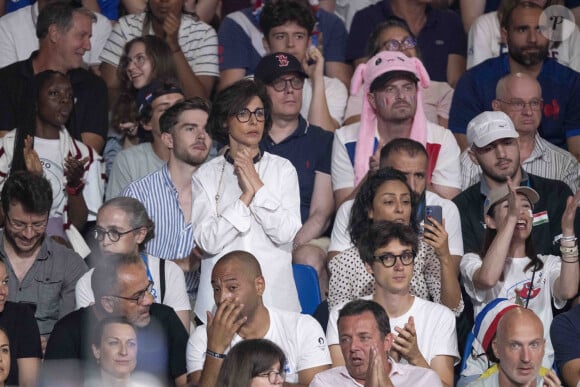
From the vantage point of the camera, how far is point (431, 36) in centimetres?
1026

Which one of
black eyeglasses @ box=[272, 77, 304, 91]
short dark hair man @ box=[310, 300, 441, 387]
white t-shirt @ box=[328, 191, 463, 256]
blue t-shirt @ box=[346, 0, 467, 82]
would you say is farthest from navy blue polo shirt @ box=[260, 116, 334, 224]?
short dark hair man @ box=[310, 300, 441, 387]

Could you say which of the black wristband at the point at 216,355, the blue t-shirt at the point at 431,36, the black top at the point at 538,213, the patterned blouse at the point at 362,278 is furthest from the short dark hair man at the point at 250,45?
the black wristband at the point at 216,355

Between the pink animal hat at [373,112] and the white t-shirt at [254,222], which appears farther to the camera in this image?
the pink animal hat at [373,112]

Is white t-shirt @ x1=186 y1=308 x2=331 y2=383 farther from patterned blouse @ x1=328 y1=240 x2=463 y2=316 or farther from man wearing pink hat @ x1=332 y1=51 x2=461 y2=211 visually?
man wearing pink hat @ x1=332 y1=51 x2=461 y2=211

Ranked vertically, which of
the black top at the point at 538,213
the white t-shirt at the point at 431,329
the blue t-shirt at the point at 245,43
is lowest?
the white t-shirt at the point at 431,329

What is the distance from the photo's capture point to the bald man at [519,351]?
665 centimetres

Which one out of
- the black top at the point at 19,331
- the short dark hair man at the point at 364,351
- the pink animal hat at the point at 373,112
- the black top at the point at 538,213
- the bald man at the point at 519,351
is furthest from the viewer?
the pink animal hat at the point at 373,112

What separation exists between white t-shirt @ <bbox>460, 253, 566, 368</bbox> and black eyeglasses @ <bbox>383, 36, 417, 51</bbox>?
7.21 ft

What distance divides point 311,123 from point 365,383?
3.38 metres

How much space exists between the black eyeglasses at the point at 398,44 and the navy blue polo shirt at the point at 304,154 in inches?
36.7

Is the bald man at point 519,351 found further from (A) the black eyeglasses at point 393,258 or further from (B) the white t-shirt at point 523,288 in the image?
(B) the white t-shirt at point 523,288

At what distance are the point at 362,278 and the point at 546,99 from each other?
2538 mm

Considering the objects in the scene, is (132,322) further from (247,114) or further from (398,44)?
(398,44)

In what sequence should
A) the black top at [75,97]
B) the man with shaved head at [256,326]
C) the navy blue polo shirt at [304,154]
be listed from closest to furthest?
the man with shaved head at [256,326] < the navy blue polo shirt at [304,154] < the black top at [75,97]
